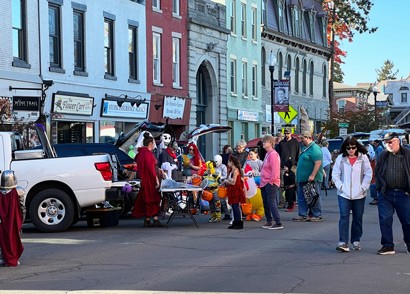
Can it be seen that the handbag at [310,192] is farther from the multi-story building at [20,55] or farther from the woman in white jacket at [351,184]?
the multi-story building at [20,55]

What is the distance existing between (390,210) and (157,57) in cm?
2586

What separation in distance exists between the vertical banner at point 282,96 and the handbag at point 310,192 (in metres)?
14.6

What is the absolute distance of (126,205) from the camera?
21141 millimetres

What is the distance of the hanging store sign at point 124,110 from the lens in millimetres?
33875

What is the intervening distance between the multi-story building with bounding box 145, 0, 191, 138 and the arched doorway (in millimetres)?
2624

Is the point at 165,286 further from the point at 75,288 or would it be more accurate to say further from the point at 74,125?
the point at 74,125

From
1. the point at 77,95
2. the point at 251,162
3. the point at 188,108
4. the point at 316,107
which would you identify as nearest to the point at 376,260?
the point at 251,162

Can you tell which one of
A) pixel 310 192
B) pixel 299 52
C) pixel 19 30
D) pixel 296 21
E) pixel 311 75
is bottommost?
pixel 310 192

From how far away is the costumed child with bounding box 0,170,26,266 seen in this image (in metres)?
12.8

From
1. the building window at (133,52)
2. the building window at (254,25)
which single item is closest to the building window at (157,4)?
the building window at (133,52)

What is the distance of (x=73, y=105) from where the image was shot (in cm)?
3147

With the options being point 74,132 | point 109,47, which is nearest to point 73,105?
point 74,132

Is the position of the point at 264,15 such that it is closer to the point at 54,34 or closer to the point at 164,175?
the point at 54,34

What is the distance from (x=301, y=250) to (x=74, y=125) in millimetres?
19333
